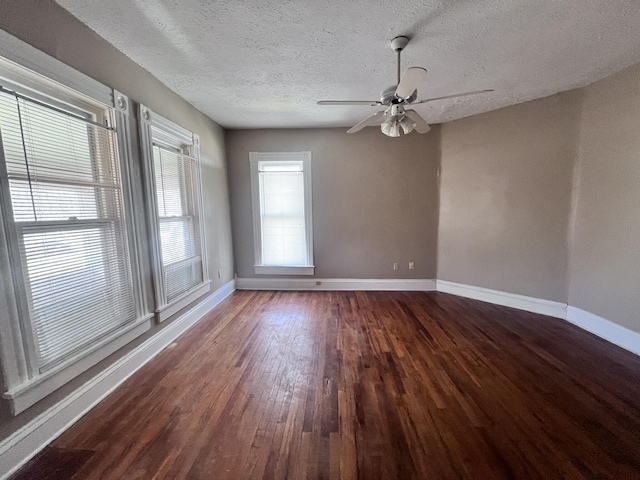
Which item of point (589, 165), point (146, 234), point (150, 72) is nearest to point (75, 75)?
point (150, 72)

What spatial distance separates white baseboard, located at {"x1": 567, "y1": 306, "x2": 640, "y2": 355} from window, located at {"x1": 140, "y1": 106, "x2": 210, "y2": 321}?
439 cm

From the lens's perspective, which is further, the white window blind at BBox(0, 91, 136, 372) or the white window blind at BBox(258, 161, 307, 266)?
the white window blind at BBox(258, 161, 307, 266)

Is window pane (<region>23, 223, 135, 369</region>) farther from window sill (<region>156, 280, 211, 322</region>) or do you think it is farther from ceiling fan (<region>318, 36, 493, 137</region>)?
ceiling fan (<region>318, 36, 493, 137</region>)

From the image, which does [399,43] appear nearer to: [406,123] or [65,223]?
[406,123]

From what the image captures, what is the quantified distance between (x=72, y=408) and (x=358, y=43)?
3.20 metres

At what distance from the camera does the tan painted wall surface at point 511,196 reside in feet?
9.77

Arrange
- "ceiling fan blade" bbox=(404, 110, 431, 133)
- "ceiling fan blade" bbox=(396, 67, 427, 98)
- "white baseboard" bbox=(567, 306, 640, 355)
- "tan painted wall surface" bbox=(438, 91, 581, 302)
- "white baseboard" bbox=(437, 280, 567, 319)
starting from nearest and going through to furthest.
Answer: "ceiling fan blade" bbox=(396, 67, 427, 98) < "ceiling fan blade" bbox=(404, 110, 431, 133) < "white baseboard" bbox=(567, 306, 640, 355) < "tan painted wall surface" bbox=(438, 91, 581, 302) < "white baseboard" bbox=(437, 280, 567, 319)

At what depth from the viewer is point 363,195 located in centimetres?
408

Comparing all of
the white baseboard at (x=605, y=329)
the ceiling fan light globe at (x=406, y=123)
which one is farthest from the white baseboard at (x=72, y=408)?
the white baseboard at (x=605, y=329)

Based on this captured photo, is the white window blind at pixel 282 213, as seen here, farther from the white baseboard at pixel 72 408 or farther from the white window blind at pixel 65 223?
the white window blind at pixel 65 223

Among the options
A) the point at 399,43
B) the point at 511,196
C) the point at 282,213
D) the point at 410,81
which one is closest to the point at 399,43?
the point at 399,43

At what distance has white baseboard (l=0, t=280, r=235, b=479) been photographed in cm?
132

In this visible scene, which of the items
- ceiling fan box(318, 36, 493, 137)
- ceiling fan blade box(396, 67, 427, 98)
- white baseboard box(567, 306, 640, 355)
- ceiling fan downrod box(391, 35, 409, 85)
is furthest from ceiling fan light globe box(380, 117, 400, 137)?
white baseboard box(567, 306, 640, 355)

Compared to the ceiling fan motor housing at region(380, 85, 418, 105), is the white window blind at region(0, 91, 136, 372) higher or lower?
lower
